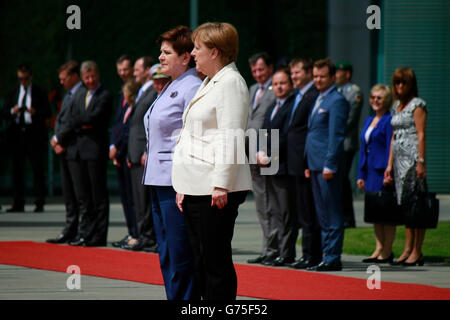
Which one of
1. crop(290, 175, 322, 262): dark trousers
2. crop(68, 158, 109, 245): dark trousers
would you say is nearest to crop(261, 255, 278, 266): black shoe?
crop(290, 175, 322, 262): dark trousers

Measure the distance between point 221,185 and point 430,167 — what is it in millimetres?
15575

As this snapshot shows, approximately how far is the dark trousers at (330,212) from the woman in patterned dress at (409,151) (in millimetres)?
856

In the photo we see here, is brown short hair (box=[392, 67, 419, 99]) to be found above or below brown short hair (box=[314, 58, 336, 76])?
below

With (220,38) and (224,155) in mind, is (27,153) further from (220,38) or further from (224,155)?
(224,155)

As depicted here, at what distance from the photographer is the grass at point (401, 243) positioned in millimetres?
10316

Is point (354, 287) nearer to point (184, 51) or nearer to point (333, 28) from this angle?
point (184, 51)

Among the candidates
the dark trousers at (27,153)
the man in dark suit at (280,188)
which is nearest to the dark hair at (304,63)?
the man in dark suit at (280,188)

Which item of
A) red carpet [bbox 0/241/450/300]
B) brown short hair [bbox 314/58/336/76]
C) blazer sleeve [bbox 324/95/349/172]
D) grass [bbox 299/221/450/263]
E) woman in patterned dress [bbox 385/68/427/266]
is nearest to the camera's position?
→ red carpet [bbox 0/241/450/300]

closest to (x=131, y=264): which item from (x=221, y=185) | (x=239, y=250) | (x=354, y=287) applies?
(x=239, y=250)

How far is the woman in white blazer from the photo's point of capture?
17.5ft

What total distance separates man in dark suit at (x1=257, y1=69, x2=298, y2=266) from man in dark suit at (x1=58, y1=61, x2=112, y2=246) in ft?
7.75

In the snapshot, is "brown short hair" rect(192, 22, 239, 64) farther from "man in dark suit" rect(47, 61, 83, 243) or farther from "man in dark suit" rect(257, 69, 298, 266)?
"man in dark suit" rect(47, 61, 83, 243)

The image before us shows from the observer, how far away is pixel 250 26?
20.5 meters

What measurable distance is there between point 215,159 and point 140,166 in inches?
203
